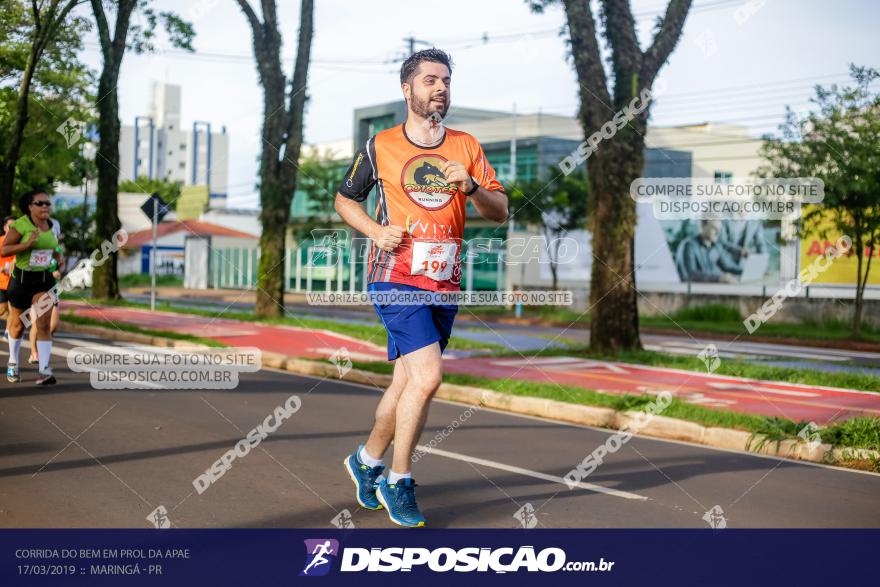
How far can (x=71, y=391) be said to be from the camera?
31.2 ft

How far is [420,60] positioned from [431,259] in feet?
3.16

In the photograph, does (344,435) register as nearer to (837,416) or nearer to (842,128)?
(837,416)

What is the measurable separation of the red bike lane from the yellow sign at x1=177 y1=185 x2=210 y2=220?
57350mm

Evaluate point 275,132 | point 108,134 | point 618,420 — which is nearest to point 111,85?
point 108,134

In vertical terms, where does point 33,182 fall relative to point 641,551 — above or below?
above

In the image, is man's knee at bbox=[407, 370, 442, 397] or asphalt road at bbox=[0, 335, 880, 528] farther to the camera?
asphalt road at bbox=[0, 335, 880, 528]

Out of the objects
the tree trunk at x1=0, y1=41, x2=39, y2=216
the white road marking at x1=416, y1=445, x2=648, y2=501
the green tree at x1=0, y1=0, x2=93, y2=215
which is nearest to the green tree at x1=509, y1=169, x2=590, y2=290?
the green tree at x1=0, y1=0, x2=93, y2=215

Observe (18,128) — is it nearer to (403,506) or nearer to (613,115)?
(613,115)

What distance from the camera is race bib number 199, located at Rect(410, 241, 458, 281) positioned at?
15.4 feet

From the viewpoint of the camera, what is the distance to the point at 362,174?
4891mm

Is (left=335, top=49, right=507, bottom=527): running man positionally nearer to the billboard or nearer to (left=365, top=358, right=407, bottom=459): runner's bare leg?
(left=365, top=358, right=407, bottom=459): runner's bare leg

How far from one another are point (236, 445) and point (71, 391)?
3246mm

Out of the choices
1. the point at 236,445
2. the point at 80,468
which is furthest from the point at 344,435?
the point at 80,468

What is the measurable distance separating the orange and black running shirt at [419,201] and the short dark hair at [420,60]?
0.27m
